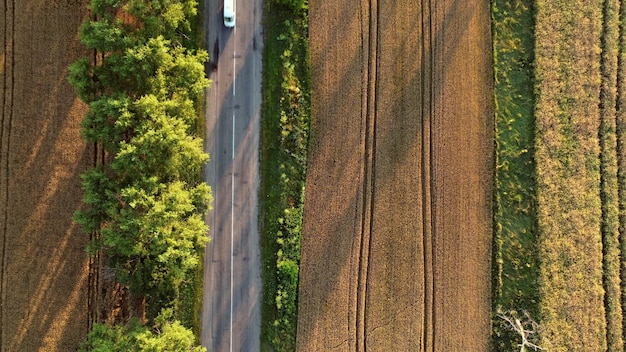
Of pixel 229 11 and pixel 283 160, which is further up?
pixel 229 11

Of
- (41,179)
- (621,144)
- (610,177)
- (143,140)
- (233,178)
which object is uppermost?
(621,144)

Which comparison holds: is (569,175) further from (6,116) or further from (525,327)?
(6,116)

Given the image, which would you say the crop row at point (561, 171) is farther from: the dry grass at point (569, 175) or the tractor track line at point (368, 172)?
the tractor track line at point (368, 172)

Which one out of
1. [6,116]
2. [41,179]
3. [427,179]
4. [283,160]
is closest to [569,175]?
[427,179]

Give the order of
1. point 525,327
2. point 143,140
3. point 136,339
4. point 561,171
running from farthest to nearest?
point 561,171 < point 525,327 < point 136,339 < point 143,140

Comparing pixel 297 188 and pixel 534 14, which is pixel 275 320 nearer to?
pixel 297 188

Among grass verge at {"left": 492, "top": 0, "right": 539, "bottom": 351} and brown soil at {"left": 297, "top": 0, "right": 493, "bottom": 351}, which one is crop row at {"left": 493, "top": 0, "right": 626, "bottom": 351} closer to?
grass verge at {"left": 492, "top": 0, "right": 539, "bottom": 351}

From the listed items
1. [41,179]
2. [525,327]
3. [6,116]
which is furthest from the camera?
[6,116]
